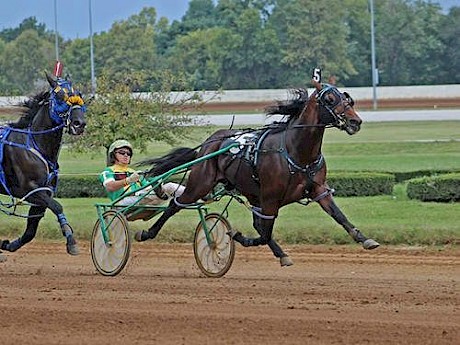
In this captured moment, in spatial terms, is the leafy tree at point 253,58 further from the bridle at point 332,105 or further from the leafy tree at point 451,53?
the bridle at point 332,105

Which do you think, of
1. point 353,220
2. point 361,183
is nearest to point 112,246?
point 353,220

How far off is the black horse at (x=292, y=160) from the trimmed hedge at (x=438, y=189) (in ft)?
18.1

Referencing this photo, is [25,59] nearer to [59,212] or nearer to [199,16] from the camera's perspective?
[199,16]

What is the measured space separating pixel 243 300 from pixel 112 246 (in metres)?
2.34

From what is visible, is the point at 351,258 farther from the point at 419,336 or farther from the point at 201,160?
the point at 419,336

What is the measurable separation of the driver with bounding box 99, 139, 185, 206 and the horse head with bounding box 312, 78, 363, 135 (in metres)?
1.71

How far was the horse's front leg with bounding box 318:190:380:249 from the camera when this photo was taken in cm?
891

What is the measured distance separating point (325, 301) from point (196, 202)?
8.04 feet

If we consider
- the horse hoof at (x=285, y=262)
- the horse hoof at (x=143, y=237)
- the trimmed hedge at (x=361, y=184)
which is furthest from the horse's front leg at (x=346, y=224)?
the trimmed hedge at (x=361, y=184)

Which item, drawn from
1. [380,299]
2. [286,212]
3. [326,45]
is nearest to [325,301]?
[380,299]

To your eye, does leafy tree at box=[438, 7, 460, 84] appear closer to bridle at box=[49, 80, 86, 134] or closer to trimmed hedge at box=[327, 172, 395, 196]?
trimmed hedge at box=[327, 172, 395, 196]

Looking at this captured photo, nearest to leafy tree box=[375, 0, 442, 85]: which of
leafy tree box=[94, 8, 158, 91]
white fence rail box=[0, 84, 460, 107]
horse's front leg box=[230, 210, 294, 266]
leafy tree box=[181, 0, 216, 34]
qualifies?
white fence rail box=[0, 84, 460, 107]

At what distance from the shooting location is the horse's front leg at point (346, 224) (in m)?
8.91

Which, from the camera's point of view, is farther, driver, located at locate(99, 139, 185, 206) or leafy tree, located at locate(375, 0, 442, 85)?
leafy tree, located at locate(375, 0, 442, 85)
